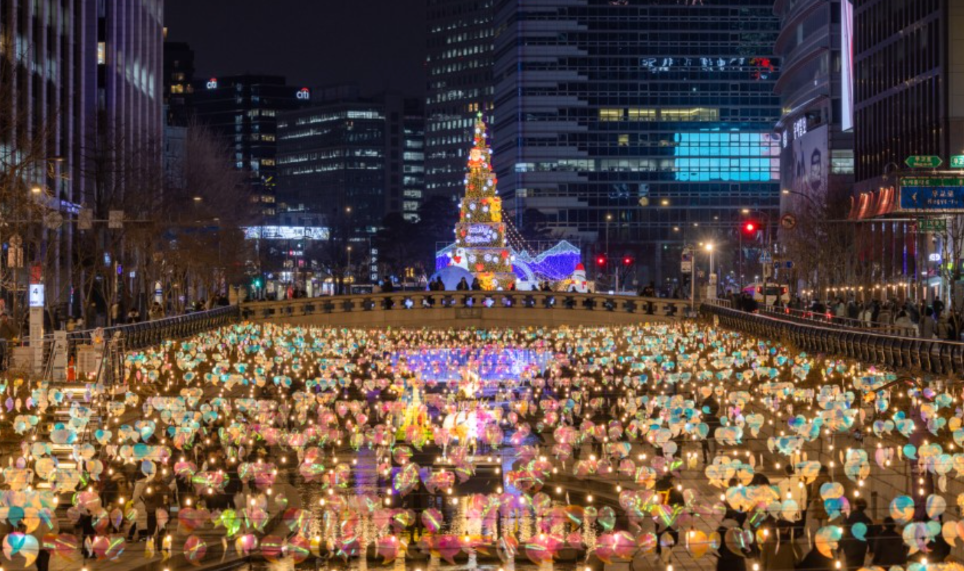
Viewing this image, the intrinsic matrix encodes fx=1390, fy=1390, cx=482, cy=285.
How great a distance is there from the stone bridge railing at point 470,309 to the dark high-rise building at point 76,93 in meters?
11.8

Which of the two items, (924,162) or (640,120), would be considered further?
(640,120)

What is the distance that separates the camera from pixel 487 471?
2447 cm

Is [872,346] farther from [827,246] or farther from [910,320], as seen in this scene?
[827,246]

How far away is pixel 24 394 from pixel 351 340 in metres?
32.5

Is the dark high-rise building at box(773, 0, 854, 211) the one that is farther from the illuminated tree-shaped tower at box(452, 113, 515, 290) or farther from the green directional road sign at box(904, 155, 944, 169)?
the green directional road sign at box(904, 155, 944, 169)

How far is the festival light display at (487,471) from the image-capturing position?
1820cm

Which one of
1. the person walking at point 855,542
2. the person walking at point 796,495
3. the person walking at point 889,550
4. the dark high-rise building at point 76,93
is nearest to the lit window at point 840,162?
the dark high-rise building at point 76,93

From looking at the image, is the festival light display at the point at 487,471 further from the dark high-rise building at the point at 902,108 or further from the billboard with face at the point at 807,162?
the billboard with face at the point at 807,162

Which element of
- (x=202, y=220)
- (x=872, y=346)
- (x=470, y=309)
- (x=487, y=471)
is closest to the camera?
(x=487, y=471)

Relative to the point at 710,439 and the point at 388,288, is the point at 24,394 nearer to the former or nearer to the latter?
the point at 710,439

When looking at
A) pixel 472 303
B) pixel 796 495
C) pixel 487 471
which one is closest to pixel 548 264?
pixel 472 303

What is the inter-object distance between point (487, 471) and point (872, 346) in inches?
474

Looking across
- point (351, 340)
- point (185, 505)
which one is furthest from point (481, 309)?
point (185, 505)

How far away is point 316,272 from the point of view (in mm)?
189250
